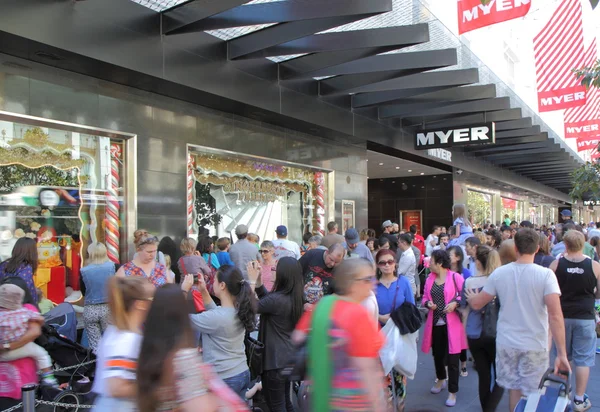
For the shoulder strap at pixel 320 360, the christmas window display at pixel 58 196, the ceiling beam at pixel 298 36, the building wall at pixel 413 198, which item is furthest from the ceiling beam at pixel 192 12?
the building wall at pixel 413 198

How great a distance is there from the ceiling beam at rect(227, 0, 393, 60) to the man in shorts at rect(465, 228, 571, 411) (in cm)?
410

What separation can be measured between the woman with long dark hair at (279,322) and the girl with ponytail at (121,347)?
170cm

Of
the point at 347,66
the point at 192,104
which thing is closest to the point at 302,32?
the point at 347,66

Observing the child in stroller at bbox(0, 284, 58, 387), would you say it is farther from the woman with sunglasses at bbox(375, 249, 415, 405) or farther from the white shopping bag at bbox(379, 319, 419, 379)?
the woman with sunglasses at bbox(375, 249, 415, 405)

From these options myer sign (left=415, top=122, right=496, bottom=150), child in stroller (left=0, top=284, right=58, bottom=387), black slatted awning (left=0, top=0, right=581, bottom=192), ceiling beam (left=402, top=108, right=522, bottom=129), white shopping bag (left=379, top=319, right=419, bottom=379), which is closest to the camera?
child in stroller (left=0, top=284, right=58, bottom=387)

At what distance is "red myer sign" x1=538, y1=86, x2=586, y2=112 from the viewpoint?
40.8ft

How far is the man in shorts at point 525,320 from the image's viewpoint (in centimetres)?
400

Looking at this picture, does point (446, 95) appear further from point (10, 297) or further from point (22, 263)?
point (10, 297)

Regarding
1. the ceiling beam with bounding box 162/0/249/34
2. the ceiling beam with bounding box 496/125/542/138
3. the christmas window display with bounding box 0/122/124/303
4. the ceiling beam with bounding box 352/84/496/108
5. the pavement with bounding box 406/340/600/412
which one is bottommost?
the pavement with bounding box 406/340/600/412

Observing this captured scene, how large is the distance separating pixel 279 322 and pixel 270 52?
17.9 ft

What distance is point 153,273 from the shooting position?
5945 mm

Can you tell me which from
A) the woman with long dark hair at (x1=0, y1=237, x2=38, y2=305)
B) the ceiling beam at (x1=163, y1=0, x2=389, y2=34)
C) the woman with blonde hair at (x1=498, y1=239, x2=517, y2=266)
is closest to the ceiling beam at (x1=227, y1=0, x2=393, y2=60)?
the ceiling beam at (x1=163, y1=0, x2=389, y2=34)

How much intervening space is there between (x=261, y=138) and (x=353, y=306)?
8.98 meters

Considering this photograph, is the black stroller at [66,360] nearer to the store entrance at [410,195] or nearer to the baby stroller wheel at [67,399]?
the baby stroller wheel at [67,399]
